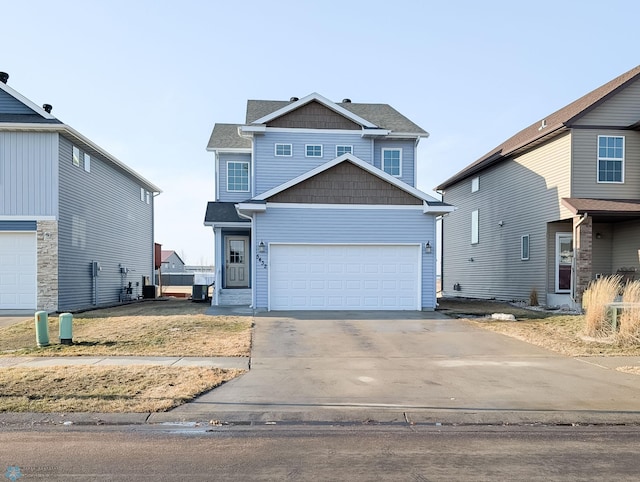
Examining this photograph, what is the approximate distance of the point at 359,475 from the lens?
4.53 metres

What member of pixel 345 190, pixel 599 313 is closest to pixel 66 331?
pixel 345 190

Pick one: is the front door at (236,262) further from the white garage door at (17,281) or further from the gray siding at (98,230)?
the white garage door at (17,281)

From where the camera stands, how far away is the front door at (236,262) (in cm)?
2061

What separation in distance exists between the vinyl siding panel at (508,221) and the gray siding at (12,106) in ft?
60.7

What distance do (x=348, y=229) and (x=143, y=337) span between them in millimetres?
7772

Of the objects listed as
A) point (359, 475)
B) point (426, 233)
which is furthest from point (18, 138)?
point (359, 475)

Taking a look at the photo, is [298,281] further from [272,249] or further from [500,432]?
[500,432]

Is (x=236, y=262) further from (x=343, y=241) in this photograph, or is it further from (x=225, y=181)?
(x=343, y=241)

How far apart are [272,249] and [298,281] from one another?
138 cm

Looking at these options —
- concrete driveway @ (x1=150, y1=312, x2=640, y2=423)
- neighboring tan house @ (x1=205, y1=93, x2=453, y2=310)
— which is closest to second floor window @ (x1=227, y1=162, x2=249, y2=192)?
neighboring tan house @ (x1=205, y1=93, x2=453, y2=310)

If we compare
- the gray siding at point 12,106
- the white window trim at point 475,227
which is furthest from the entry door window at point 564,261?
the gray siding at point 12,106

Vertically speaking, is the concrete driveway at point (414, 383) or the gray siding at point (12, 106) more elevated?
the gray siding at point (12, 106)

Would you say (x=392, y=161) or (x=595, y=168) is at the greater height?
(x=392, y=161)

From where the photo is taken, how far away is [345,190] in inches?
663
